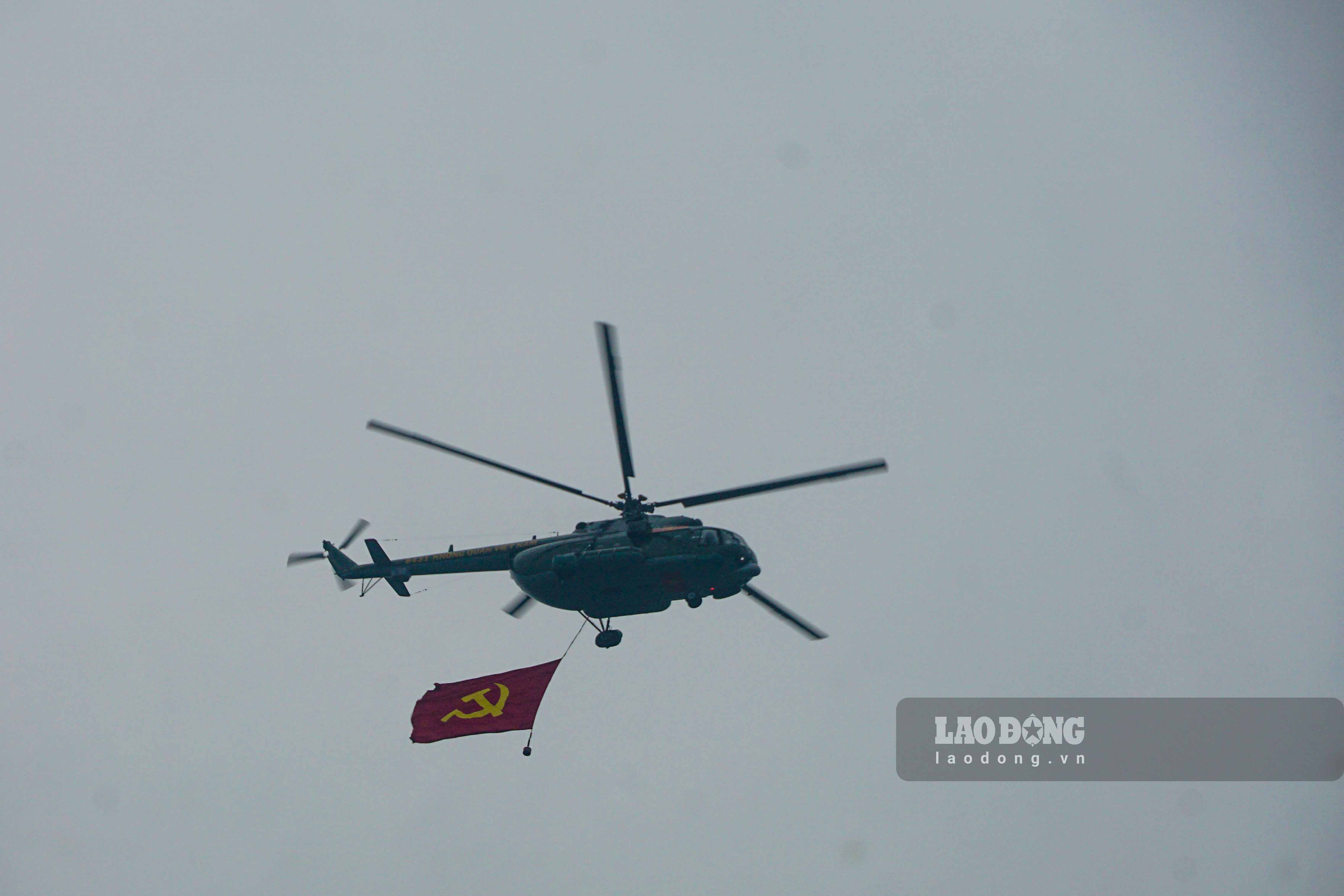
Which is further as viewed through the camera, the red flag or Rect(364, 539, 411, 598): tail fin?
Rect(364, 539, 411, 598): tail fin

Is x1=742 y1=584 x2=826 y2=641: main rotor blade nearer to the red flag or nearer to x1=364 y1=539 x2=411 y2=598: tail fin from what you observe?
the red flag

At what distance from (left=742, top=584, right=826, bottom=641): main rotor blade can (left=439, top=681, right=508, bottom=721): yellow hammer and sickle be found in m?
7.35

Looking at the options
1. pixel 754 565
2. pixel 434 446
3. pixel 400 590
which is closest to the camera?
pixel 434 446

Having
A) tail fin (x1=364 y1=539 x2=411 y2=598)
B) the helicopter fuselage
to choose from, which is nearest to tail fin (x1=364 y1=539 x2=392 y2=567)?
tail fin (x1=364 y1=539 x2=411 y2=598)

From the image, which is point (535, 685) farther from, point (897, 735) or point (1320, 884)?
point (1320, 884)

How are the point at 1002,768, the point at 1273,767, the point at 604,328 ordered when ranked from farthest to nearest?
the point at 1273,767
the point at 1002,768
the point at 604,328

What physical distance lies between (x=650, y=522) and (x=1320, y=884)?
467 feet

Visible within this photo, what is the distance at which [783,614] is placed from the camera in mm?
28859

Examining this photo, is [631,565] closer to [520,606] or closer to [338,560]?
[520,606]

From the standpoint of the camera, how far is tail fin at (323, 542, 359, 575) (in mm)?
36719

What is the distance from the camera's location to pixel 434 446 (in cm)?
2589

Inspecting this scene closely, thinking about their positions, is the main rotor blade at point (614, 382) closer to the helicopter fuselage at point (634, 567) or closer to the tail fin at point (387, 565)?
the helicopter fuselage at point (634, 567)

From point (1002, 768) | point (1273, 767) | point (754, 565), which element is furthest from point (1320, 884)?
point (754, 565)

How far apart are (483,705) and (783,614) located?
873cm
